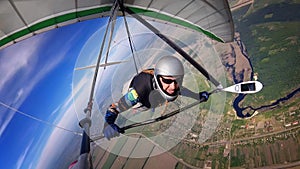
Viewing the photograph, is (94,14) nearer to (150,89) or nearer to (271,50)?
(150,89)

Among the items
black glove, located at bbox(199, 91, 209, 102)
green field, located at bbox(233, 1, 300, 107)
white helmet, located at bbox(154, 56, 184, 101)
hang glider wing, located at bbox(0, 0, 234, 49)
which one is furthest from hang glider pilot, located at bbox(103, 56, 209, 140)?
green field, located at bbox(233, 1, 300, 107)

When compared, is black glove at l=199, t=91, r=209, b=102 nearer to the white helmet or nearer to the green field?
the white helmet

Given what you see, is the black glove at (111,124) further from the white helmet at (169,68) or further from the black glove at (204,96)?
the black glove at (204,96)

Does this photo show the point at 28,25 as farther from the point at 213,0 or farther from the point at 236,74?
the point at 236,74

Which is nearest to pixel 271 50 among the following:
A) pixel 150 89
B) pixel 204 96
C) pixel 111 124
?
pixel 204 96

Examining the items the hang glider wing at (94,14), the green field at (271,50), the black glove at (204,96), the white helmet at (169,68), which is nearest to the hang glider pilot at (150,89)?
the white helmet at (169,68)
